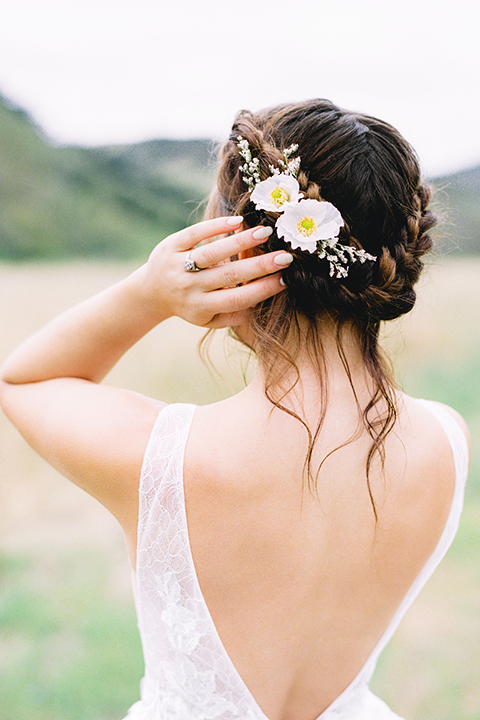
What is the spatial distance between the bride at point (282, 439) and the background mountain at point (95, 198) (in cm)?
1127

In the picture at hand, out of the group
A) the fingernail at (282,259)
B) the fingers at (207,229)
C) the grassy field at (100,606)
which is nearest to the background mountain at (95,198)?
the grassy field at (100,606)

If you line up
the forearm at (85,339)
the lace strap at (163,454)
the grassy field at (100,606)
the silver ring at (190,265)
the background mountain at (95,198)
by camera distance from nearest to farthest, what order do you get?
1. the lace strap at (163,454)
2. the silver ring at (190,265)
3. the forearm at (85,339)
4. the grassy field at (100,606)
5. the background mountain at (95,198)

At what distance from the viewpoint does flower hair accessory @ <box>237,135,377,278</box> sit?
0.97 meters

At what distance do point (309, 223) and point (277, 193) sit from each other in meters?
0.07

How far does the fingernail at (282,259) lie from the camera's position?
0.97 meters

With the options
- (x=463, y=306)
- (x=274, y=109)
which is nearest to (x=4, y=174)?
(x=463, y=306)

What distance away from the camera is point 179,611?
1.05 meters

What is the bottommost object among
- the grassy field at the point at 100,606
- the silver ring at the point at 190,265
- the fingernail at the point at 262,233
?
the grassy field at the point at 100,606

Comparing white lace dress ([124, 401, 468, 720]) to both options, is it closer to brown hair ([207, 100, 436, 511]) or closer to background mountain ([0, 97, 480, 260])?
brown hair ([207, 100, 436, 511])

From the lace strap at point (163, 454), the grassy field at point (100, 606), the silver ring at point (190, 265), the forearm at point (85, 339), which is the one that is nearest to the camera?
the lace strap at point (163, 454)

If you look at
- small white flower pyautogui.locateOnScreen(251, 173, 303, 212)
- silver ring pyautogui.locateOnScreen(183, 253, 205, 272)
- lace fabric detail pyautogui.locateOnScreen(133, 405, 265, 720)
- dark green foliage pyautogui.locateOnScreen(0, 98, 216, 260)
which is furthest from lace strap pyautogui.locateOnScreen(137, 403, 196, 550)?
dark green foliage pyautogui.locateOnScreen(0, 98, 216, 260)

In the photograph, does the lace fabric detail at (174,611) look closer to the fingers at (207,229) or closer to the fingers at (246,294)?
the fingers at (246,294)

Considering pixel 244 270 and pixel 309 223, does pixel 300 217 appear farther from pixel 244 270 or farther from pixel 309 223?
pixel 244 270

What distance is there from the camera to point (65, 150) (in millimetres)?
14477
